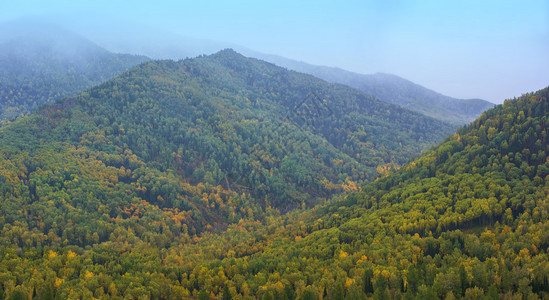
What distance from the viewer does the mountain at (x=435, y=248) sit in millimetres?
112062

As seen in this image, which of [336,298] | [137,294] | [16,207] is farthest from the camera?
[16,207]

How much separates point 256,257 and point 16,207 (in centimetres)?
13781

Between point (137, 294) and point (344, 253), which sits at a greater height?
point (344, 253)

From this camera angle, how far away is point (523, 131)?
645 feet

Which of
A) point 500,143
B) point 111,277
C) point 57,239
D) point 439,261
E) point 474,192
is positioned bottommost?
point 57,239

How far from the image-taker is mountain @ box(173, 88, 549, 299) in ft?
368

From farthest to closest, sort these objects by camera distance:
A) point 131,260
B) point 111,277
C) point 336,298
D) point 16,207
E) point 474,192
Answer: point 16,207
point 474,192
point 131,260
point 111,277
point 336,298

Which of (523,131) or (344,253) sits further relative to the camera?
(523,131)

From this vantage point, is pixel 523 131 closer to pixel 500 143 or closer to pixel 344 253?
pixel 500 143

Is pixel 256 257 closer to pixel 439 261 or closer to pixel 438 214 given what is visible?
pixel 439 261

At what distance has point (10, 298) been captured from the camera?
371ft

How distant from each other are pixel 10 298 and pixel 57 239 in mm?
73390

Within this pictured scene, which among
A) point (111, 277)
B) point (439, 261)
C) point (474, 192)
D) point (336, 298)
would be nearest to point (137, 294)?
point (111, 277)

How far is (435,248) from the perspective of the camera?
14412cm
